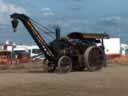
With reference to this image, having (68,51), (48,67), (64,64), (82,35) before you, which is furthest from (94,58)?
(48,67)

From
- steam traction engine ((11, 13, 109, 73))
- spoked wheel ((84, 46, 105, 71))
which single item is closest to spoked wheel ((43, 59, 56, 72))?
steam traction engine ((11, 13, 109, 73))

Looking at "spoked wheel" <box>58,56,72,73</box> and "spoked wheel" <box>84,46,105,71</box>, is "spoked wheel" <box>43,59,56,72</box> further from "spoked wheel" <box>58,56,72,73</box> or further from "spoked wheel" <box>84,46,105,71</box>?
"spoked wheel" <box>84,46,105,71</box>

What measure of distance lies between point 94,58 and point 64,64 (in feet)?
10.1

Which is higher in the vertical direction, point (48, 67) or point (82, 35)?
point (82, 35)

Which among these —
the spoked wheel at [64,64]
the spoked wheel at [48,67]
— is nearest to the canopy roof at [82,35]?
the spoked wheel at [64,64]

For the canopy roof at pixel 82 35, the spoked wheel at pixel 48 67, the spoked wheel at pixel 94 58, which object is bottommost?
the spoked wheel at pixel 48 67

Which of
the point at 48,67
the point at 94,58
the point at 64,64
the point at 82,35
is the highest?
the point at 82,35

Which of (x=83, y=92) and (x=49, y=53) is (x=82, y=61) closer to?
(x=49, y=53)

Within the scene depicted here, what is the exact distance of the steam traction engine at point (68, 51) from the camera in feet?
129

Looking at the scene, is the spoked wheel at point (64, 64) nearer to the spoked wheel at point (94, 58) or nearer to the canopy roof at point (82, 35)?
the spoked wheel at point (94, 58)

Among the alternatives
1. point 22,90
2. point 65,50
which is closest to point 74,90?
point 22,90

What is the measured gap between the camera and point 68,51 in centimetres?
3969

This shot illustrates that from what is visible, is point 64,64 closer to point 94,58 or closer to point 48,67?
point 48,67

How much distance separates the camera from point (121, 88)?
2536cm
